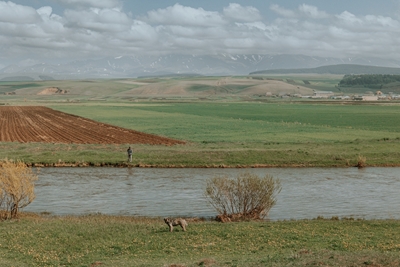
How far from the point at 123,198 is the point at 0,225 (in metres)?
10.9

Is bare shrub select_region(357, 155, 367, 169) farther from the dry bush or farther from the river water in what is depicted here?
the dry bush

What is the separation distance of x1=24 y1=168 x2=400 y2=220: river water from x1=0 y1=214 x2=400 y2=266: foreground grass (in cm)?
452

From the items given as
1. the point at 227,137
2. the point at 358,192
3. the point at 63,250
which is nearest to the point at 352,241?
the point at 63,250

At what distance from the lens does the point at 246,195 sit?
31688mm

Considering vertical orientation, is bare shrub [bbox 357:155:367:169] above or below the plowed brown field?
below

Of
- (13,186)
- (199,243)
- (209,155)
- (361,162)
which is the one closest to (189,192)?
(13,186)

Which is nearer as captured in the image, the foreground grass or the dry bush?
the foreground grass

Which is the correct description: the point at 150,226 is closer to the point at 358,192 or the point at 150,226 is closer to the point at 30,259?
the point at 30,259

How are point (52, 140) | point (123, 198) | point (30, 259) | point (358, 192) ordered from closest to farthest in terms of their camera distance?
point (30, 259) < point (123, 198) < point (358, 192) < point (52, 140)

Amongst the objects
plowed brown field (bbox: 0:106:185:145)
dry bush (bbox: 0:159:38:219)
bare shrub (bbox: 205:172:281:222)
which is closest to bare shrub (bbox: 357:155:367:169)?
plowed brown field (bbox: 0:106:185:145)

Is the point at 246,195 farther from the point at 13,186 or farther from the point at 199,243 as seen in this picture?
the point at 13,186

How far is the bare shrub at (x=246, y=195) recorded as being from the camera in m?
31.3

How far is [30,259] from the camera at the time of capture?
70.2ft

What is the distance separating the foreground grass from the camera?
20.4 meters
